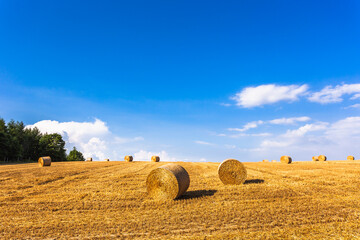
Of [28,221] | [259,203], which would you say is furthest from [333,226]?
[28,221]

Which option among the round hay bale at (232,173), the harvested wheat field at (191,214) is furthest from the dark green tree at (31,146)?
the round hay bale at (232,173)

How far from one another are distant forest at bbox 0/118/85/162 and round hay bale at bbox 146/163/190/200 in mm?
50869

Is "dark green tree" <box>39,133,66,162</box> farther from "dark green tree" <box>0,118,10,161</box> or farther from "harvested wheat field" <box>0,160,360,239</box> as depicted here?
"harvested wheat field" <box>0,160,360,239</box>

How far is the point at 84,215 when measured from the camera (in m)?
8.52

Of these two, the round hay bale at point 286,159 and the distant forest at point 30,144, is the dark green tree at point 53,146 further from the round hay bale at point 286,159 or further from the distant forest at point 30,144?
the round hay bale at point 286,159

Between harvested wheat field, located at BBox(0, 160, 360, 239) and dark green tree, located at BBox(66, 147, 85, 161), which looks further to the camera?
dark green tree, located at BBox(66, 147, 85, 161)

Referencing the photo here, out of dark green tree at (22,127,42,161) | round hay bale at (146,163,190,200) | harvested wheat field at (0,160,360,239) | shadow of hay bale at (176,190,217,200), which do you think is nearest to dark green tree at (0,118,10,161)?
dark green tree at (22,127,42,161)

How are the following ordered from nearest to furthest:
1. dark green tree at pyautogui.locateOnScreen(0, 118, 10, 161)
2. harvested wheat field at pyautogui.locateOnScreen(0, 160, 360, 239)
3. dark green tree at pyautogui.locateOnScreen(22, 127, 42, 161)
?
1. harvested wheat field at pyautogui.locateOnScreen(0, 160, 360, 239)
2. dark green tree at pyautogui.locateOnScreen(0, 118, 10, 161)
3. dark green tree at pyautogui.locateOnScreen(22, 127, 42, 161)

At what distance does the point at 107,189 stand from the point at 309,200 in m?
9.31

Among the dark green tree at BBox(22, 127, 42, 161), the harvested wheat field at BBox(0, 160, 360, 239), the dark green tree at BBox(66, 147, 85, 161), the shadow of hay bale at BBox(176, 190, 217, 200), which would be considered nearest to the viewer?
the harvested wheat field at BBox(0, 160, 360, 239)

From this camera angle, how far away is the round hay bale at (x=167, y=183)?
34.5 feet

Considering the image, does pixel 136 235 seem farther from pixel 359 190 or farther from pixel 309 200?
pixel 359 190

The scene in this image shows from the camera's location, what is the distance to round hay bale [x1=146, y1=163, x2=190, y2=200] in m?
10.5

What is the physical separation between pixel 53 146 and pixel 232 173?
62.1m
